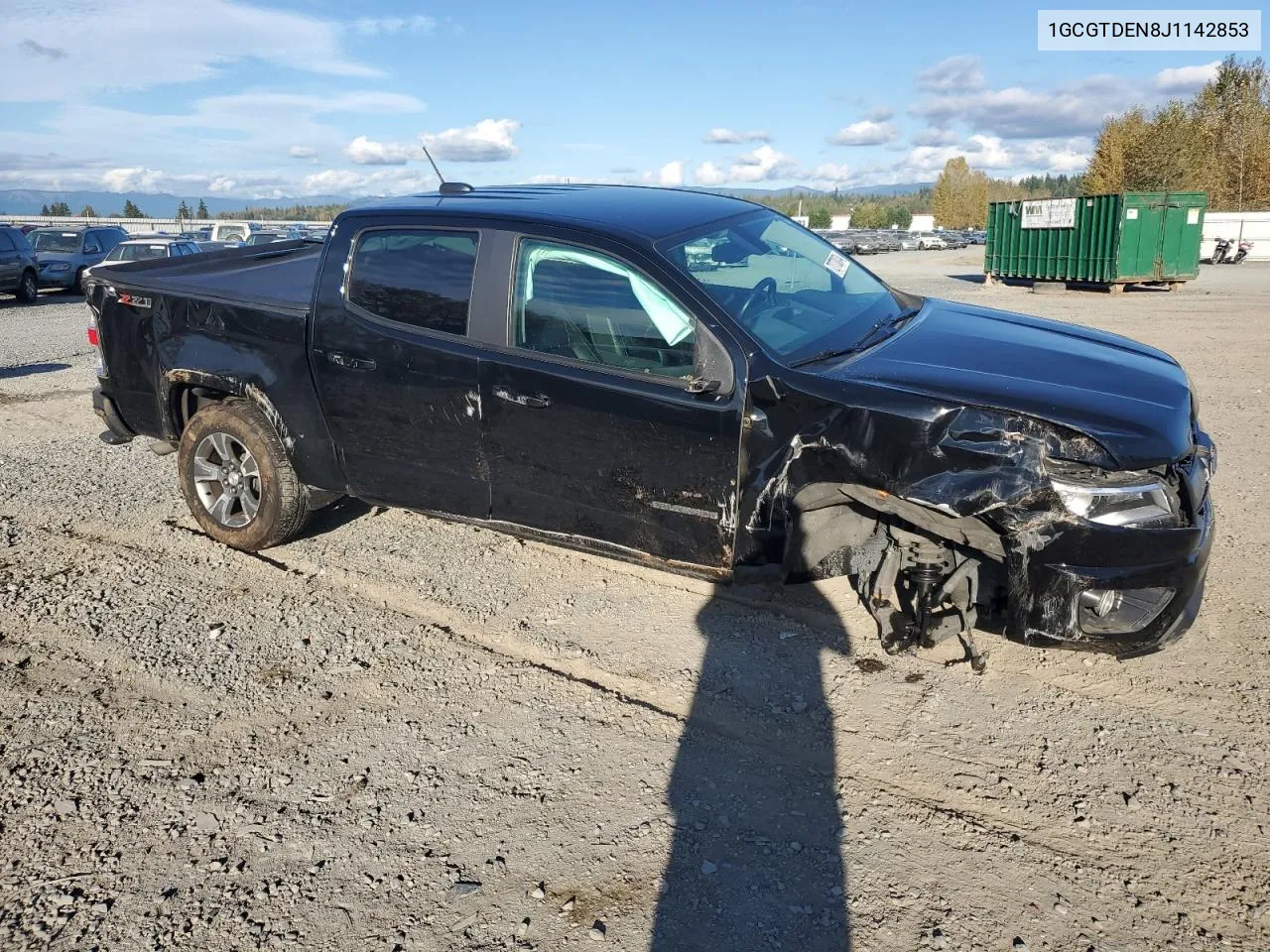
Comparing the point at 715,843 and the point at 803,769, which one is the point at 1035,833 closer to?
the point at 803,769

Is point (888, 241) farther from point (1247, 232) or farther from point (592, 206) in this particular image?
point (592, 206)

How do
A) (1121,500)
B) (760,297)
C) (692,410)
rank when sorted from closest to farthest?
(1121,500) < (692,410) < (760,297)

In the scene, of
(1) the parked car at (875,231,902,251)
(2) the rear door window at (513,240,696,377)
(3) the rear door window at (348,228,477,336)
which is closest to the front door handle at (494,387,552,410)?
(2) the rear door window at (513,240,696,377)

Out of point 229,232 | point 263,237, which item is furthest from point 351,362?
point 229,232

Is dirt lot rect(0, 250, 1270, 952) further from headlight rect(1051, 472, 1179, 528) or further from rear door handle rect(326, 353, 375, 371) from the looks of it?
rear door handle rect(326, 353, 375, 371)

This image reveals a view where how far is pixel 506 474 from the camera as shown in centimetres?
423

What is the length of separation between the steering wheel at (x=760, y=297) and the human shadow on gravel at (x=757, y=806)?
1.43 metres

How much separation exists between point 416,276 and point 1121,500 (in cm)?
314

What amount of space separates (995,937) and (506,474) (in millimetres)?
2642

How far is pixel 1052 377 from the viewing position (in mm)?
3582

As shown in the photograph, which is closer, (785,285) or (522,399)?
(522,399)

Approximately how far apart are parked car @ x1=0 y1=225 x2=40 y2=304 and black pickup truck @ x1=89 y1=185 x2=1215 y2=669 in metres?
17.7

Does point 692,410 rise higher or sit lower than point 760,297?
lower

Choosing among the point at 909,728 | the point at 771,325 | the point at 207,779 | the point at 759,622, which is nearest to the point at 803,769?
the point at 909,728
